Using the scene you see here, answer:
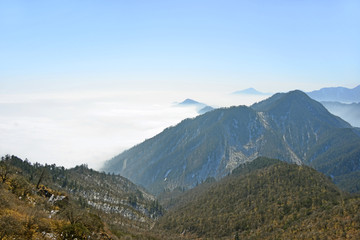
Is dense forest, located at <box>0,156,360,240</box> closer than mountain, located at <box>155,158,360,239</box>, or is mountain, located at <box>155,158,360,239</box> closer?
dense forest, located at <box>0,156,360,240</box>

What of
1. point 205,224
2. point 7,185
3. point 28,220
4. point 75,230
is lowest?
point 205,224

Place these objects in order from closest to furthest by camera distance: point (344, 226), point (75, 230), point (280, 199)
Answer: point (75, 230) < point (344, 226) < point (280, 199)

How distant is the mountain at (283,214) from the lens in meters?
101

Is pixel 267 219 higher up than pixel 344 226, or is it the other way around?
pixel 344 226

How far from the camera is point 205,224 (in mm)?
179250

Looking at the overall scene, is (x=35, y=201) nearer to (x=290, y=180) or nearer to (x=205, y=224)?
(x=205, y=224)

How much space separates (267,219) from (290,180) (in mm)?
49620

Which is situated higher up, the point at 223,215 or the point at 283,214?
the point at 283,214

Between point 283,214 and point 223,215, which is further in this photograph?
point 223,215

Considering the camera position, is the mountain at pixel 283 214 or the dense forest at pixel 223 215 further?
the mountain at pixel 283 214

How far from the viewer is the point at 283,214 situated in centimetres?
14775

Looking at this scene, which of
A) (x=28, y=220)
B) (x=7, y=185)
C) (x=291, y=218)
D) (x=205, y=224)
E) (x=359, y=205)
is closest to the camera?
(x=28, y=220)

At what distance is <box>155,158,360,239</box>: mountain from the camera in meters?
101

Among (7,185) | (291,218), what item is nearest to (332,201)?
(291,218)
